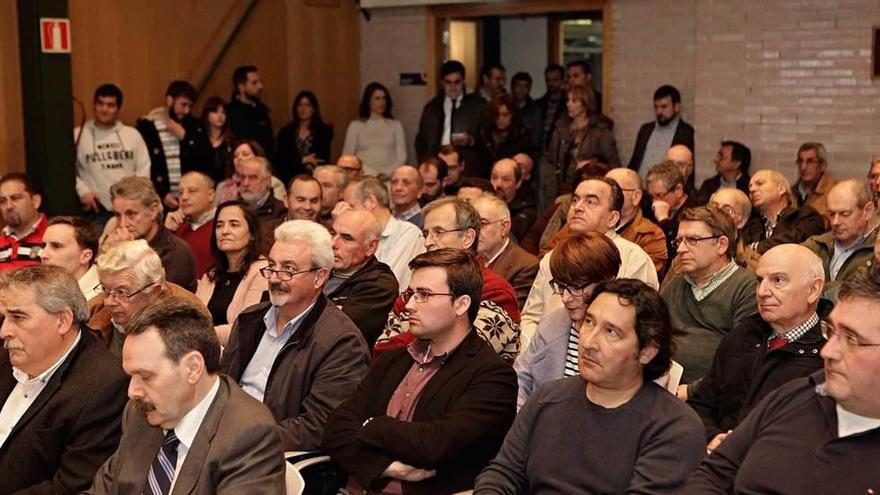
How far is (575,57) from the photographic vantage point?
11555mm

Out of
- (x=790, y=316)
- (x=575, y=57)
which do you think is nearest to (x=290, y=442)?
(x=790, y=316)

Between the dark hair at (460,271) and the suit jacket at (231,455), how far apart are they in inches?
35.4

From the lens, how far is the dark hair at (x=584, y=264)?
3949mm

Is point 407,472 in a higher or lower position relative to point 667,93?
lower

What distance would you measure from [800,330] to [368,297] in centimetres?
173

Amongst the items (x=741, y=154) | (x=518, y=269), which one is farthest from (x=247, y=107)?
(x=518, y=269)

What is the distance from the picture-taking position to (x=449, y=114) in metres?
9.83

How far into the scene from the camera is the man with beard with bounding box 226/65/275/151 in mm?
9336

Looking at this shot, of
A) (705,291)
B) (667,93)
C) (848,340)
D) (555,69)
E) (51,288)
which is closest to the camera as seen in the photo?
(848,340)

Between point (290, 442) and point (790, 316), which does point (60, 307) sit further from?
point (790, 316)

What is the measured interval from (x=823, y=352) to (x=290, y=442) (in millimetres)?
1800

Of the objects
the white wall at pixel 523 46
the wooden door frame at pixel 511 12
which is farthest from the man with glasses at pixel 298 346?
the white wall at pixel 523 46

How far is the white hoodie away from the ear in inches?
226

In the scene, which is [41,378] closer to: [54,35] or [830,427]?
[830,427]
